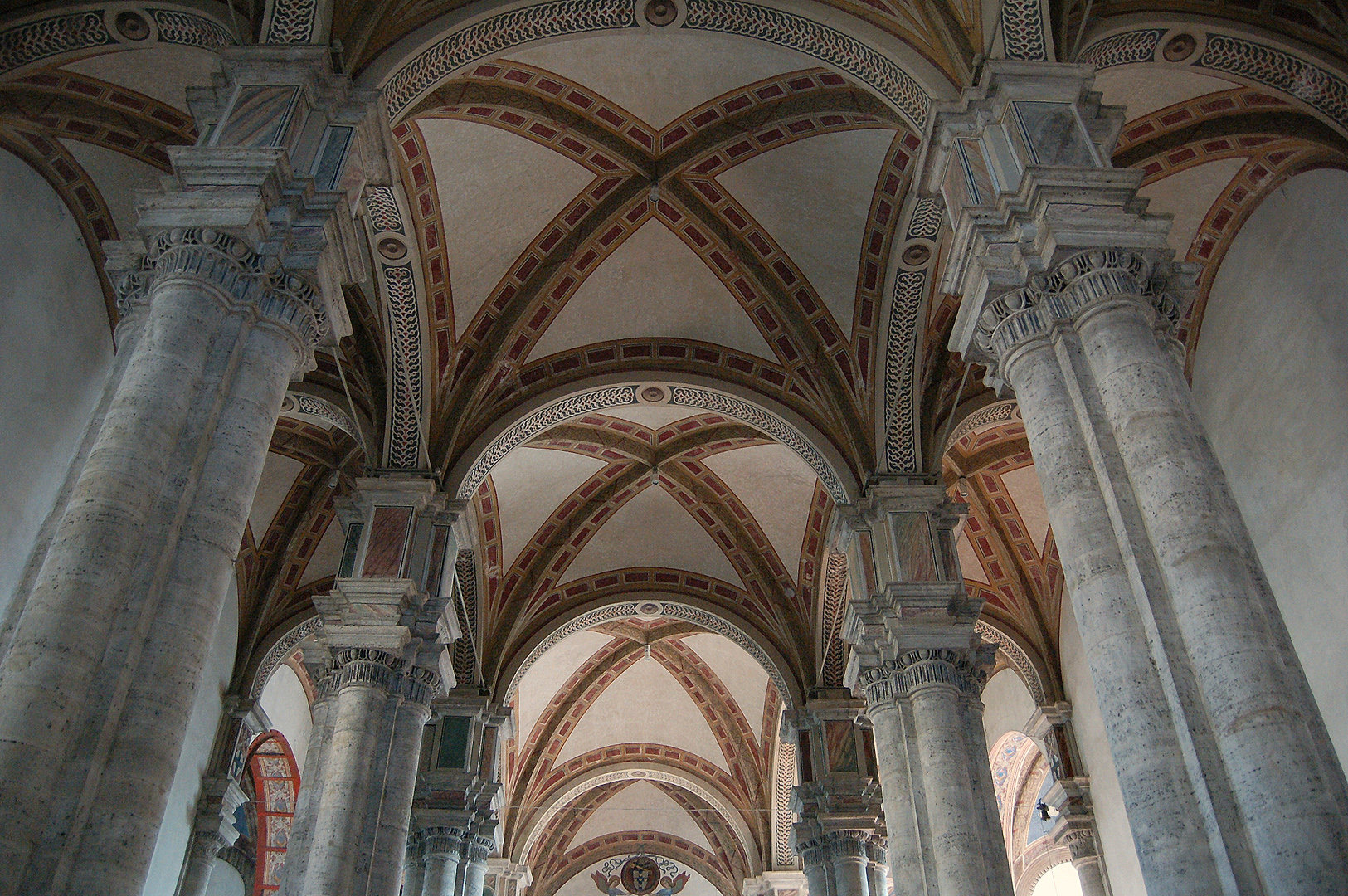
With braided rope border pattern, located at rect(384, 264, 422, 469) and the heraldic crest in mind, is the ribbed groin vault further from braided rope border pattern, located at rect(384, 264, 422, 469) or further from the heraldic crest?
the heraldic crest

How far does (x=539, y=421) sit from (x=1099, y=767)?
766 cm

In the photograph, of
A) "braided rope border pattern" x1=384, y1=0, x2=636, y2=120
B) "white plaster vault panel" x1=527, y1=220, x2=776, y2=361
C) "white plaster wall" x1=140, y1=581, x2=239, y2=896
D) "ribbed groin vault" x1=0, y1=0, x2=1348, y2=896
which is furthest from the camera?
"white plaster wall" x1=140, y1=581, x2=239, y2=896

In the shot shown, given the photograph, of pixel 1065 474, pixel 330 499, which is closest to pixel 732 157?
pixel 1065 474

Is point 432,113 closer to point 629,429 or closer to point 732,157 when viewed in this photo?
point 732,157

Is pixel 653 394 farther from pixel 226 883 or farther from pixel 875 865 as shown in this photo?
pixel 226 883

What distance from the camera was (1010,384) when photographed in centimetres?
592

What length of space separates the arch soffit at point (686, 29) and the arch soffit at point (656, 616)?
8.37 m

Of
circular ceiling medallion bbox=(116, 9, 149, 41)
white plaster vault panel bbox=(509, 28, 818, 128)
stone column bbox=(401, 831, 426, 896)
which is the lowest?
stone column bbox=(401, 831, 426, 896)

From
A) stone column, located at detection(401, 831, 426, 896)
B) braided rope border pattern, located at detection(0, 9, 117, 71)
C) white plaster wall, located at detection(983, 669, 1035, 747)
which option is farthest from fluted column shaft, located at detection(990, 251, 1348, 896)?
white plaster wall, located at detection(983, 669, 1035, 747)

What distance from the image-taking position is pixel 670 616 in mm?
15344

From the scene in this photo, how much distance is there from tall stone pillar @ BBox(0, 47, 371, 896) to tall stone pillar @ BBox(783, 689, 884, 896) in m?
9.19

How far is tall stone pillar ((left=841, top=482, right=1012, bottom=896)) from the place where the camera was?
811 cm

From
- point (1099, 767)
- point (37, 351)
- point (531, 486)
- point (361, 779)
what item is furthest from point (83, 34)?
point (1099, 767)

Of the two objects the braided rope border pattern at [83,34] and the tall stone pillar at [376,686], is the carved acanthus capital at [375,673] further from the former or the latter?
the braided rope border pattern at [83,34]
